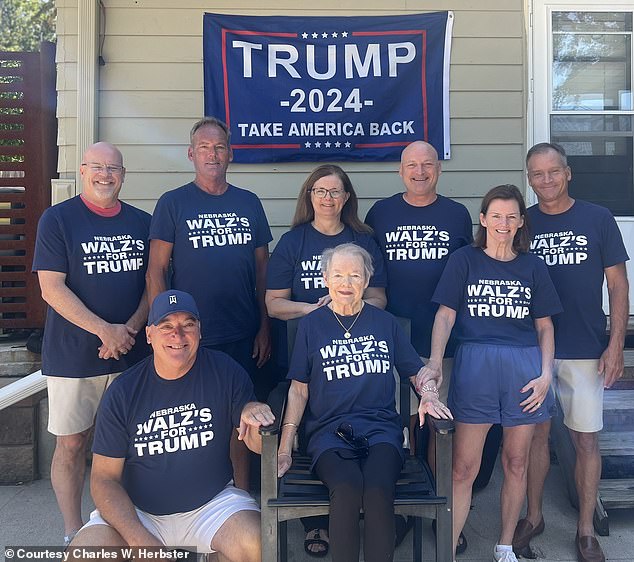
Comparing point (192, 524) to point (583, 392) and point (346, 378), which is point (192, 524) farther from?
point (583, 392)

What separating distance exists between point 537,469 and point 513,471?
0.99ft

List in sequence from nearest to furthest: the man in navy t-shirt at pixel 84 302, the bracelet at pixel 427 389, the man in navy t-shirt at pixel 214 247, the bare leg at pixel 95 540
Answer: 1. the bare leg at pixel 95 540
2. the bracelet at pixel 427 389
3. the man in navy t-shirt at pixel 84 302
4. the man in navy t-shirt at pixel 214 247

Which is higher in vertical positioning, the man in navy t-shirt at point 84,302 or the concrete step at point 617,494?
the man in navy t-shirt at point 84,302

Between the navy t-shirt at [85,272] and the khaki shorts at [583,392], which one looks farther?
the khaki shorts at [583,392]

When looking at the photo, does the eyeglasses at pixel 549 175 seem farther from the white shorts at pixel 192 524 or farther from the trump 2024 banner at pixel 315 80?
the white shorts at pixel 192 524

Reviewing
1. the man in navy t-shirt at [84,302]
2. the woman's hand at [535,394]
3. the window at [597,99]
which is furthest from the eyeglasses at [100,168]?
the window at [597,99]

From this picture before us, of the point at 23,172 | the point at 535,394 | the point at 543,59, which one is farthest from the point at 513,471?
the point at 23,172

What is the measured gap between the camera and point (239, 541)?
2189mm

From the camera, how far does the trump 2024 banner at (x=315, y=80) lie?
401cm

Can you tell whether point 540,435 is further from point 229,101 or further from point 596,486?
point 229,101

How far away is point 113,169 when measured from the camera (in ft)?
9.07

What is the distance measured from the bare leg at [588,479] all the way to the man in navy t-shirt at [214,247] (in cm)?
143

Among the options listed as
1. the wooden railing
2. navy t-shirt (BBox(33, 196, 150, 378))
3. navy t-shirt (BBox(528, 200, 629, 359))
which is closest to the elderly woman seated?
navy t-shirt (BBox(528, 200, 629, 359))

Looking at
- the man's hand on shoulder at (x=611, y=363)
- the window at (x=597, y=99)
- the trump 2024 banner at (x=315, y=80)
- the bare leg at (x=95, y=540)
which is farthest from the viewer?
the window at (x=597, y=99)
